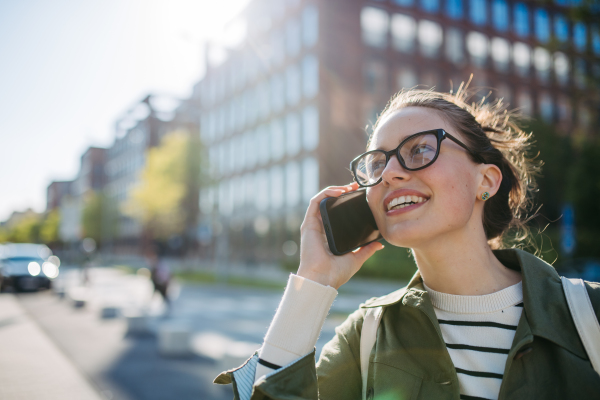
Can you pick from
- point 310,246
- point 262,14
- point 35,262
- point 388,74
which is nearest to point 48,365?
point 310,246

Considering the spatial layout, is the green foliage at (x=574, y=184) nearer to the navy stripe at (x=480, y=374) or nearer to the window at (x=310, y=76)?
the window at (x=310, y=76)

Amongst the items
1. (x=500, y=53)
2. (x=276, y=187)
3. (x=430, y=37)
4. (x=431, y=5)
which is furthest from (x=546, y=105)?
(x=276, y=187)

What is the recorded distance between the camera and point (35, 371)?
600 centimetres

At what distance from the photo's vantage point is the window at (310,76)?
32344 mm

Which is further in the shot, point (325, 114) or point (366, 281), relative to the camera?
point (325, 114)

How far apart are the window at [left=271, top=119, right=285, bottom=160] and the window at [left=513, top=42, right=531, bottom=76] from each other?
20.7 m

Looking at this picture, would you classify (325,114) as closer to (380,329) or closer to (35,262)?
(35,262)

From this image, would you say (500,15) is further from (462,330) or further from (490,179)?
(462,330)

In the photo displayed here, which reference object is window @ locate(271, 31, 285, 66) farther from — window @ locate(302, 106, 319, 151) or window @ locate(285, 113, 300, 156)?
window @ locate(302, 106, 319, 151)

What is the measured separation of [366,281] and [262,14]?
95.5 ft

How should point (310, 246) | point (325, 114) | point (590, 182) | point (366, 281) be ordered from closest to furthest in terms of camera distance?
point (310, 246) → point (366, 281) → point (590, 182) → point (325, 114)

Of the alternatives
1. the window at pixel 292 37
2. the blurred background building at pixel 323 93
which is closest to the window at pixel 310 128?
the blurred background building at pixel 323 93

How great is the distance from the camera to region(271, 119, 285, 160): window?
3747cm

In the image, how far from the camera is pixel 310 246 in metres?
1.77
